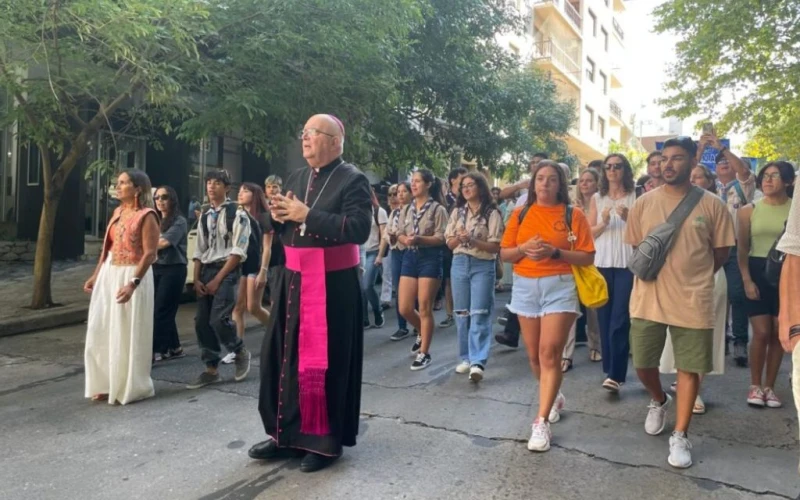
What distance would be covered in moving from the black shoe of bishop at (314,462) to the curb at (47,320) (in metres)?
5.79

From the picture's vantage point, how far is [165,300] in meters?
6.30

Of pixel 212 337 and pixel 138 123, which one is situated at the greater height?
pixel 138 123

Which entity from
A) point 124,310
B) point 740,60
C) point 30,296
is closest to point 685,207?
point 124,310

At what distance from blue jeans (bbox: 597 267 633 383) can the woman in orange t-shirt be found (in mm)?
918

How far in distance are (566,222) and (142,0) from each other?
16.1 ft

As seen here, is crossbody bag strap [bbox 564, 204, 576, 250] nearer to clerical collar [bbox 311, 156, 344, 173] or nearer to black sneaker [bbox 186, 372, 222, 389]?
clerical collar [bbox 311, 156, 344, 173]

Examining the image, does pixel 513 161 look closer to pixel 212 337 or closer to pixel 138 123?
pixel 138 123

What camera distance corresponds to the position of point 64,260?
43.8 ft

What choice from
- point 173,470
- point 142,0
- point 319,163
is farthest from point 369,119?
point 173,470

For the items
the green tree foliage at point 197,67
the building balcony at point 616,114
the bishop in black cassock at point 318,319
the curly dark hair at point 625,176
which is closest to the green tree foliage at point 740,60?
the green tree foliage at point 197,67

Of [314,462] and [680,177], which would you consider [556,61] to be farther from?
[314,462]

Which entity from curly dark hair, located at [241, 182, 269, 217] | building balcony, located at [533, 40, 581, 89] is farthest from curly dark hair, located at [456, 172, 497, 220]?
building balcony, located at [533, 40, 581, 89]

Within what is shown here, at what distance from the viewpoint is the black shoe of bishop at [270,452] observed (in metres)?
3.65

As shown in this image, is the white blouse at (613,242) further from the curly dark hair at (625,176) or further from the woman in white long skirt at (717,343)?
the woman in white long skirt at (717,343)
